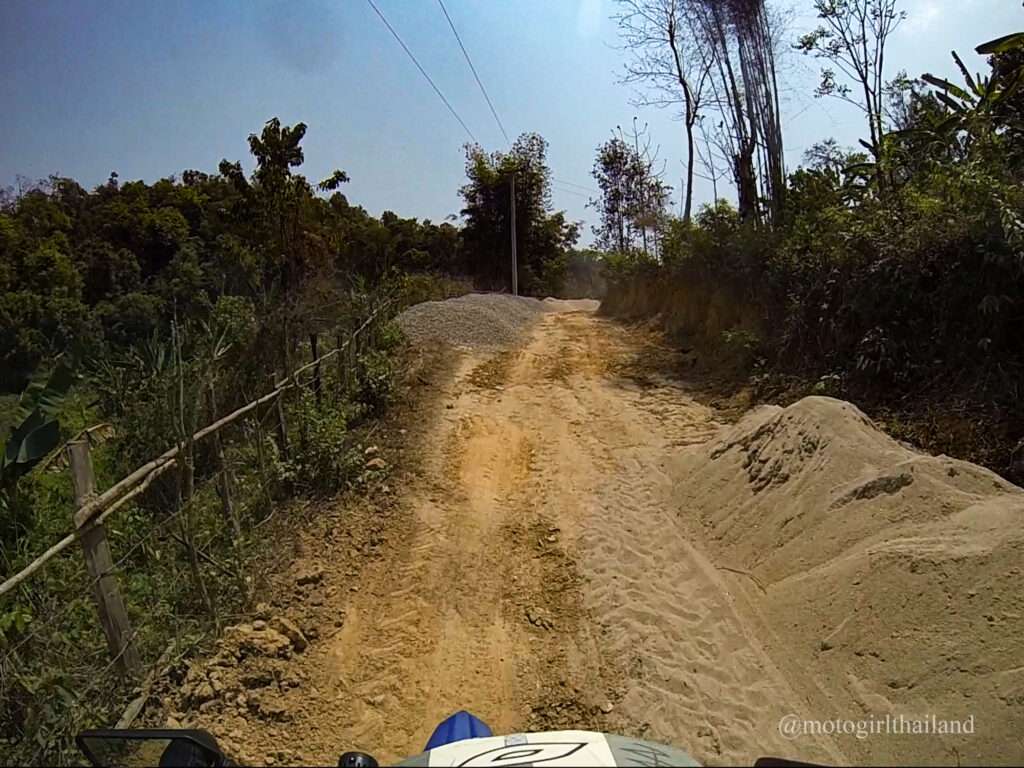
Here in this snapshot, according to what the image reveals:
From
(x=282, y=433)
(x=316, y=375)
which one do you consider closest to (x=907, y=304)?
(x=316, y=375)

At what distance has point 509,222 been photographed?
29.6 meters

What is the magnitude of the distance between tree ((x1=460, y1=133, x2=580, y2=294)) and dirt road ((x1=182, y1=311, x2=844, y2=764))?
22.3 metres

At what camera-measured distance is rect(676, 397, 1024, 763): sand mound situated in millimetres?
3332

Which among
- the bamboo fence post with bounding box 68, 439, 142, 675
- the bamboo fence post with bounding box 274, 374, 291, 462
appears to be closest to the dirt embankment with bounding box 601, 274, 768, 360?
the bamboo fence post with bounding box 274, 374, 291, 462

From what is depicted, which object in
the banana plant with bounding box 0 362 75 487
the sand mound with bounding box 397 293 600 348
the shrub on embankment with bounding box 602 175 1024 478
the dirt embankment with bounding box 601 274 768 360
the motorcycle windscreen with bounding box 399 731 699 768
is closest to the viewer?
the motorcycle windscreen with bounding box 399 731 699 768

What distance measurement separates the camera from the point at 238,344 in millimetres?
7328

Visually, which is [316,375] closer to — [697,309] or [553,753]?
[553,753]

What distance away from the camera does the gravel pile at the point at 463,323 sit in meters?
13.5

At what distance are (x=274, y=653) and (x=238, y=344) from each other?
3812 mm

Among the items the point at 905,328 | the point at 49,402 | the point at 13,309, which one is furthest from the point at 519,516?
the point at 13,309

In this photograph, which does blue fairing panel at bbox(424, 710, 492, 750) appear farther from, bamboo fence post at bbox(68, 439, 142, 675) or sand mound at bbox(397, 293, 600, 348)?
sand mound at bbox(397, 293, 600, 348)

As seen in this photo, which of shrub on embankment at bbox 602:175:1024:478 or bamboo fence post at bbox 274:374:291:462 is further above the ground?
shrub on embankment at bbox 602:175:1024:478

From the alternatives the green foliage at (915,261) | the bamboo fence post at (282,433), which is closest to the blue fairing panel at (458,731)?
the bamboo fence post at (282,433)

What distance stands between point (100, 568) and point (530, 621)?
241 centimetres
